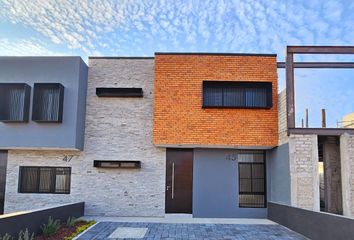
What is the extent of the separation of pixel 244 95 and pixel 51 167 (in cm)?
775

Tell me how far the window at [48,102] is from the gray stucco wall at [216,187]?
5223 mm

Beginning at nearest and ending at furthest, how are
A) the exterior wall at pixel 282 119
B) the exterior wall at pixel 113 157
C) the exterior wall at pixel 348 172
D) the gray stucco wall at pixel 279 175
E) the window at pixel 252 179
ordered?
the exterior wall at pixel 348 172 < the gray stucco wall at pixel 279 175 < the exterior wall at pixel 282 119 < the exterior wall at pixel 113 157 < the window at pixel 252 179

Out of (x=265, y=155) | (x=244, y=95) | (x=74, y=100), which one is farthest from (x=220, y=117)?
(x=74, y=100)

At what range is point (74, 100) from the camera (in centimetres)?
1088

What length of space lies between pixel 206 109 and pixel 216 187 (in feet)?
9.81

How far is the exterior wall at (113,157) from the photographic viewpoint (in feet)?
36.8

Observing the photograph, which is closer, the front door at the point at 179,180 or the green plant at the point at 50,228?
the green plant at the point at 50,228

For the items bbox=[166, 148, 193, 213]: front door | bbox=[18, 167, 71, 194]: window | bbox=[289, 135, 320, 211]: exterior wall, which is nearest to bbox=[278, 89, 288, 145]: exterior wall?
bbox=[289, 135, 320, 211]: exterior wall

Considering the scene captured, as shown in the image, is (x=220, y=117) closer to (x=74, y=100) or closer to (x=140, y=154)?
(x=140, y=154)

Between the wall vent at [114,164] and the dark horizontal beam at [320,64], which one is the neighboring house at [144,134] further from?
the dark horizontal beam at [320,64]

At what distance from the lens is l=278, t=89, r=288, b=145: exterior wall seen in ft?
31.7

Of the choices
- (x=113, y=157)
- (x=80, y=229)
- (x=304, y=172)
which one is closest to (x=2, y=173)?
(x=113, y=157)

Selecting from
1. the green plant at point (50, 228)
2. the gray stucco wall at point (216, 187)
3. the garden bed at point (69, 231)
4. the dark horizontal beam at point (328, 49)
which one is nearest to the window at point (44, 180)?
the garden bed at point (69, 231)

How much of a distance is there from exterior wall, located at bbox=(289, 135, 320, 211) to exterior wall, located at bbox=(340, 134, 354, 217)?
2.73ft
